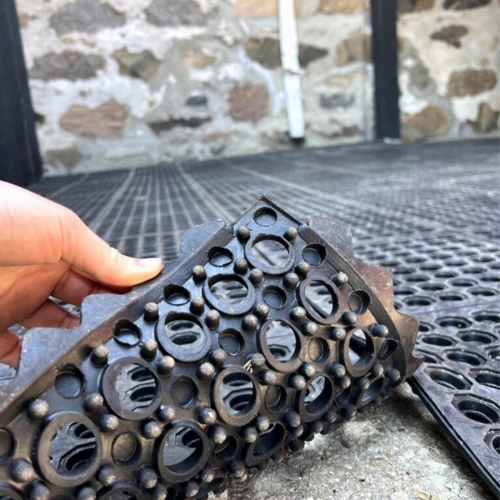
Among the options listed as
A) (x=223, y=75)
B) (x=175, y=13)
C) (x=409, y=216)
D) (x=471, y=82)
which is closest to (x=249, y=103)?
(x=223, y=75)

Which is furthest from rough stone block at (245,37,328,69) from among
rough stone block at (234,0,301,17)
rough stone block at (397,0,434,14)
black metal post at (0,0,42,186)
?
black metal post at (0,0,42,186)

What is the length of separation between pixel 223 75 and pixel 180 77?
23 cm

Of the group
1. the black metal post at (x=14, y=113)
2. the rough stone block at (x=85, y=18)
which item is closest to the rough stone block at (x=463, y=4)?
the rough stone block at (x=85, y=18)

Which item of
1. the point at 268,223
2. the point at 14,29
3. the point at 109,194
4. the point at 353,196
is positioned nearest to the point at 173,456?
the point at 268,223

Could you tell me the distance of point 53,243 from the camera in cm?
46

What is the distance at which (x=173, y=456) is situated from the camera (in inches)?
16.6

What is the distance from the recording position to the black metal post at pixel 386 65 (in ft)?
8.88

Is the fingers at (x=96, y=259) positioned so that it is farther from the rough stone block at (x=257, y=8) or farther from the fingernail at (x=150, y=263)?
the rough stone block at (x=257, y=8)

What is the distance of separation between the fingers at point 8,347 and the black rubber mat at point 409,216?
16.9 inches

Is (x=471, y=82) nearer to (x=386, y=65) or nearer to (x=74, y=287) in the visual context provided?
(x=386, y=65)

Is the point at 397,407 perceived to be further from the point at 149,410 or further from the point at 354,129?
the point at 354,129

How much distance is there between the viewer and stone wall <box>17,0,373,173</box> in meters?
2.52

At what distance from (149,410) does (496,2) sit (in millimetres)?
3066

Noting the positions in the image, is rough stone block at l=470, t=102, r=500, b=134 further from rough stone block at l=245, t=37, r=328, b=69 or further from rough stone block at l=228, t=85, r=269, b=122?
rough stone block at l=228, t=85, r=269, b=122
